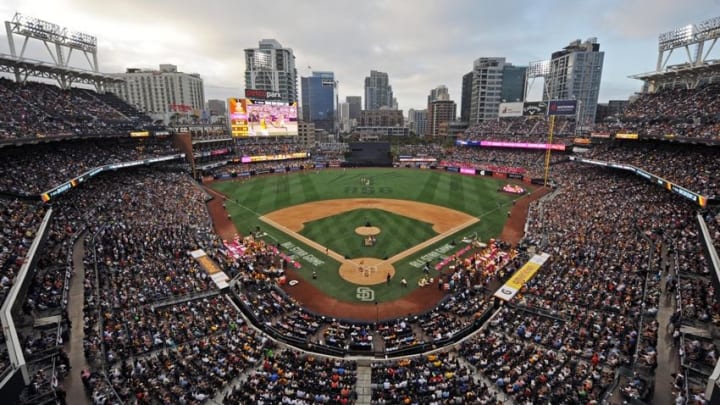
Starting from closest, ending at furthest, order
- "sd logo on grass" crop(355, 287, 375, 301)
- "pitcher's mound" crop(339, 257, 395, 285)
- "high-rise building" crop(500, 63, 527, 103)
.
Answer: "sd logo on grass" crop(355, 287, 375, 301), "pitcher's mound" crop(339, 257, 395, 285), "high-rise building" crop(500, 63, 527, 103)

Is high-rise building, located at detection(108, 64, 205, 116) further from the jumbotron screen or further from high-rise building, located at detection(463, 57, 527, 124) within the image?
high-rise building, located at detection(463, 57, 527, 124)

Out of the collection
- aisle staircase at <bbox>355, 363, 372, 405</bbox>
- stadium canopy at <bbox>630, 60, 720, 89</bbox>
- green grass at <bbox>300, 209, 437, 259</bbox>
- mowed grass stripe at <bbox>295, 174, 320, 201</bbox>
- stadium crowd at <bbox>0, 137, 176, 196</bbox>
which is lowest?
aisle staircase at <bbox>355, 363, 372, 405</bbox>

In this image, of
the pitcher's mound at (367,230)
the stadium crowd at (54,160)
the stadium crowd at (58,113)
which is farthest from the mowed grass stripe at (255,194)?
the stadium crowd at (58,113)

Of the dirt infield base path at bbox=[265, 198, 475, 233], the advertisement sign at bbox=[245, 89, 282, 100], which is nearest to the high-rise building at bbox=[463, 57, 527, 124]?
the advertisement sign at bbox=[245, 89, 282, 100]

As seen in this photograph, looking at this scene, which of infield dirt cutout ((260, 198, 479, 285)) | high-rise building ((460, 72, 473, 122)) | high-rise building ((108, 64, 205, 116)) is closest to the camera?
infield dirt cutout ((260, 198, 479, 285))

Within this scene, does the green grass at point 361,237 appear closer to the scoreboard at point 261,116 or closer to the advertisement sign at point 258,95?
the scoreboard at point 261,116

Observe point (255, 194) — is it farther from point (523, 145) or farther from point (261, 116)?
point (523, 145)

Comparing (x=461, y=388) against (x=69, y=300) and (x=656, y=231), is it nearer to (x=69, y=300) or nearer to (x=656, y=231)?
(x=69, y=300)
